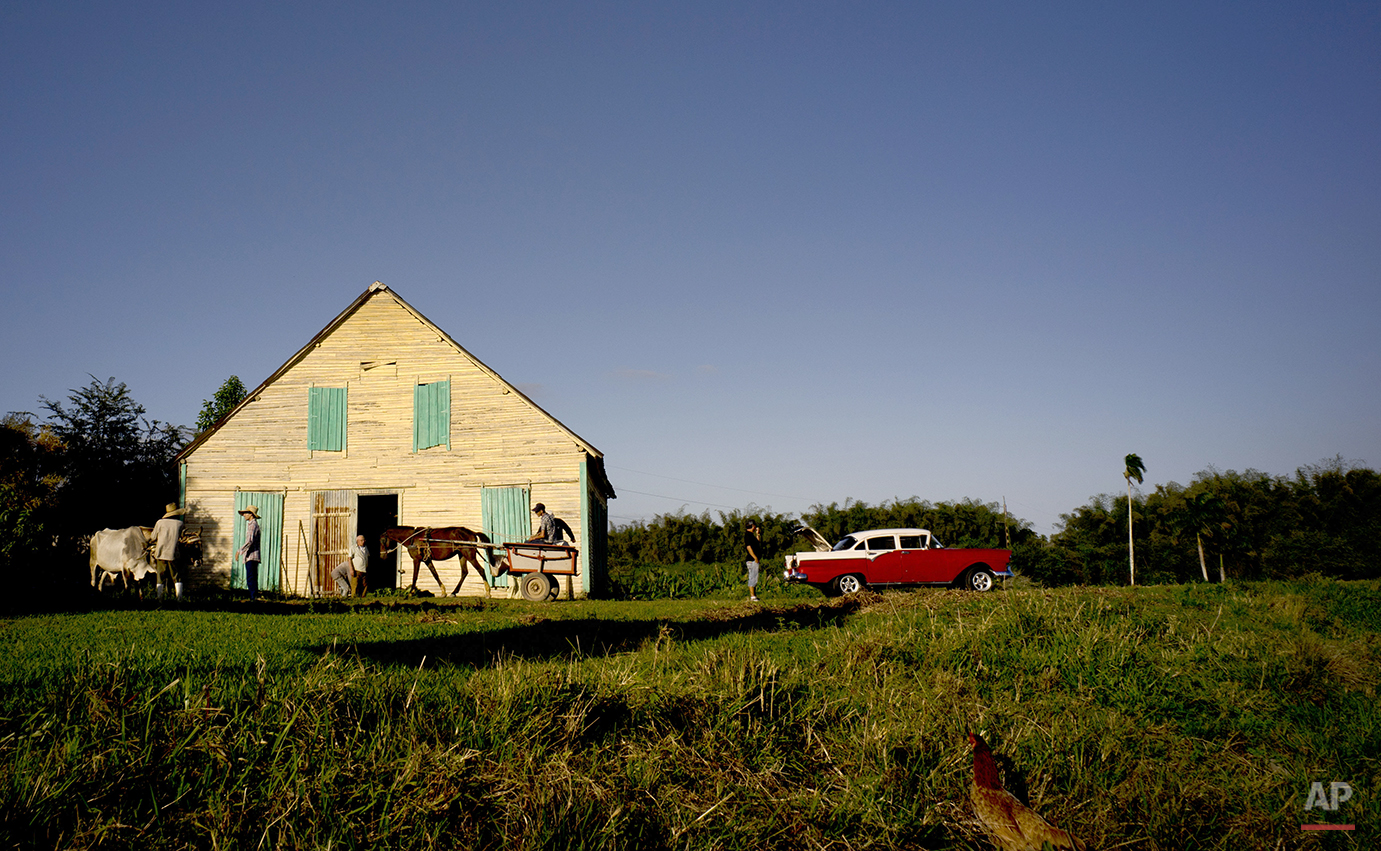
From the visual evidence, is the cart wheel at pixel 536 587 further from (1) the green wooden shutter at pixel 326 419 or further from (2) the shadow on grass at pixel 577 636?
(1) the green wooden shutter at pixel 326 419

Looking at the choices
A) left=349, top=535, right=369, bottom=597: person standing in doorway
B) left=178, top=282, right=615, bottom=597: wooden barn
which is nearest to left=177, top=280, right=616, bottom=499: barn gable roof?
left=178, top=282, right=615, bottom=597: wooden barn

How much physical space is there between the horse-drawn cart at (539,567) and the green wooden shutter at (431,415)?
12.8 ft

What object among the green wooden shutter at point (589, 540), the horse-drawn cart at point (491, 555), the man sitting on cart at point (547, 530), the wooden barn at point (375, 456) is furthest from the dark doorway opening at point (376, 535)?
the man sitting on cart at point (547, 530)

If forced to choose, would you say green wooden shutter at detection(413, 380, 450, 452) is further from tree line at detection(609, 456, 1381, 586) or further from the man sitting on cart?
tree line at detection(609, 456, 1381, 586)

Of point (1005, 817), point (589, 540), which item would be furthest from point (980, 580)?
point (1005, 817)

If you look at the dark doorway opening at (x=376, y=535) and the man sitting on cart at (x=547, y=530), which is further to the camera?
the dark doorway opening at (x=376, y=535)

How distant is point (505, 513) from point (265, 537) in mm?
5847

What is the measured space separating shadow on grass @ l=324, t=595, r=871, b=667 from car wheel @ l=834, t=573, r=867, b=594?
4.52 m

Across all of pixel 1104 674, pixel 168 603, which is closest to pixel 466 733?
pixel 1104 674

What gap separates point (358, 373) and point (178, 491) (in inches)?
207

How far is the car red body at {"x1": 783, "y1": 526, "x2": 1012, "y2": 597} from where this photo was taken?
57.4 ft

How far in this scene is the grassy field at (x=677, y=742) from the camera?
3.65 metres

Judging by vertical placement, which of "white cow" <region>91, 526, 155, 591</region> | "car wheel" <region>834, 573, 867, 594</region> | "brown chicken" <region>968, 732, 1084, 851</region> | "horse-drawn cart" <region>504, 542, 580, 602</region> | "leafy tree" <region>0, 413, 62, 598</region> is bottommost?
"car wheel" <region>834, 573, 867, 594</region>

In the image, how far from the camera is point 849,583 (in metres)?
17.7
